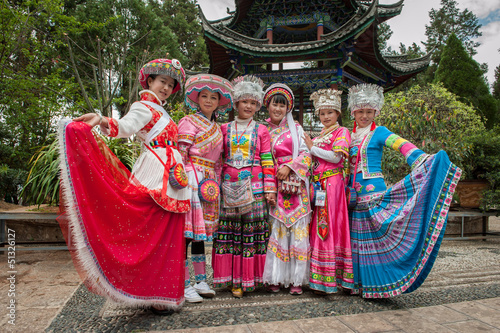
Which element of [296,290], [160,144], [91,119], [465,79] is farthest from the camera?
[465,79]

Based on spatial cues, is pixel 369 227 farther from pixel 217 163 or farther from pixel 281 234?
pixel 217 163

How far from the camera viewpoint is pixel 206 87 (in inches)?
116

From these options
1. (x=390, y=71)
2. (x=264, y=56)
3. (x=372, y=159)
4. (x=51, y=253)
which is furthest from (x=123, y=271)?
(x=390, y=71)

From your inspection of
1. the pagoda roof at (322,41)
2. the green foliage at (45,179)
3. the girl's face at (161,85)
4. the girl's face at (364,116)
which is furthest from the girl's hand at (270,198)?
the pagoda roof at (322,41)

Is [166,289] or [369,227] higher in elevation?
[369,227]

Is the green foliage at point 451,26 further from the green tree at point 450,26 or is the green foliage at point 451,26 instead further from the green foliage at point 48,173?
the green foliage at point 48,173

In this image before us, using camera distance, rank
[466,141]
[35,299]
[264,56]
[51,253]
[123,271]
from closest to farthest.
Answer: [123,271], [35,299], [51,253], [466,141], [264,56]

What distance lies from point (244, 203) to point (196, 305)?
95 cm

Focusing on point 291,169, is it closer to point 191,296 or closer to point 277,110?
point 277,110

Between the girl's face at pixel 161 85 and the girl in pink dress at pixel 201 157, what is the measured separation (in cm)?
29

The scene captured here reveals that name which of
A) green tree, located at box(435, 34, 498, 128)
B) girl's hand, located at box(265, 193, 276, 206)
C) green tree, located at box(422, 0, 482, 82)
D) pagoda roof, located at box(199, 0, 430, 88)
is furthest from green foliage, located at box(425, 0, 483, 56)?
girl's hand, located at box(265, 193, 276, 206)

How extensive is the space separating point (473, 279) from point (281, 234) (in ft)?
7.75

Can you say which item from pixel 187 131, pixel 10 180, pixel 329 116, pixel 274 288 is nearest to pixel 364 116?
pixel 329 116

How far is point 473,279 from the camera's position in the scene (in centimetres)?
352
